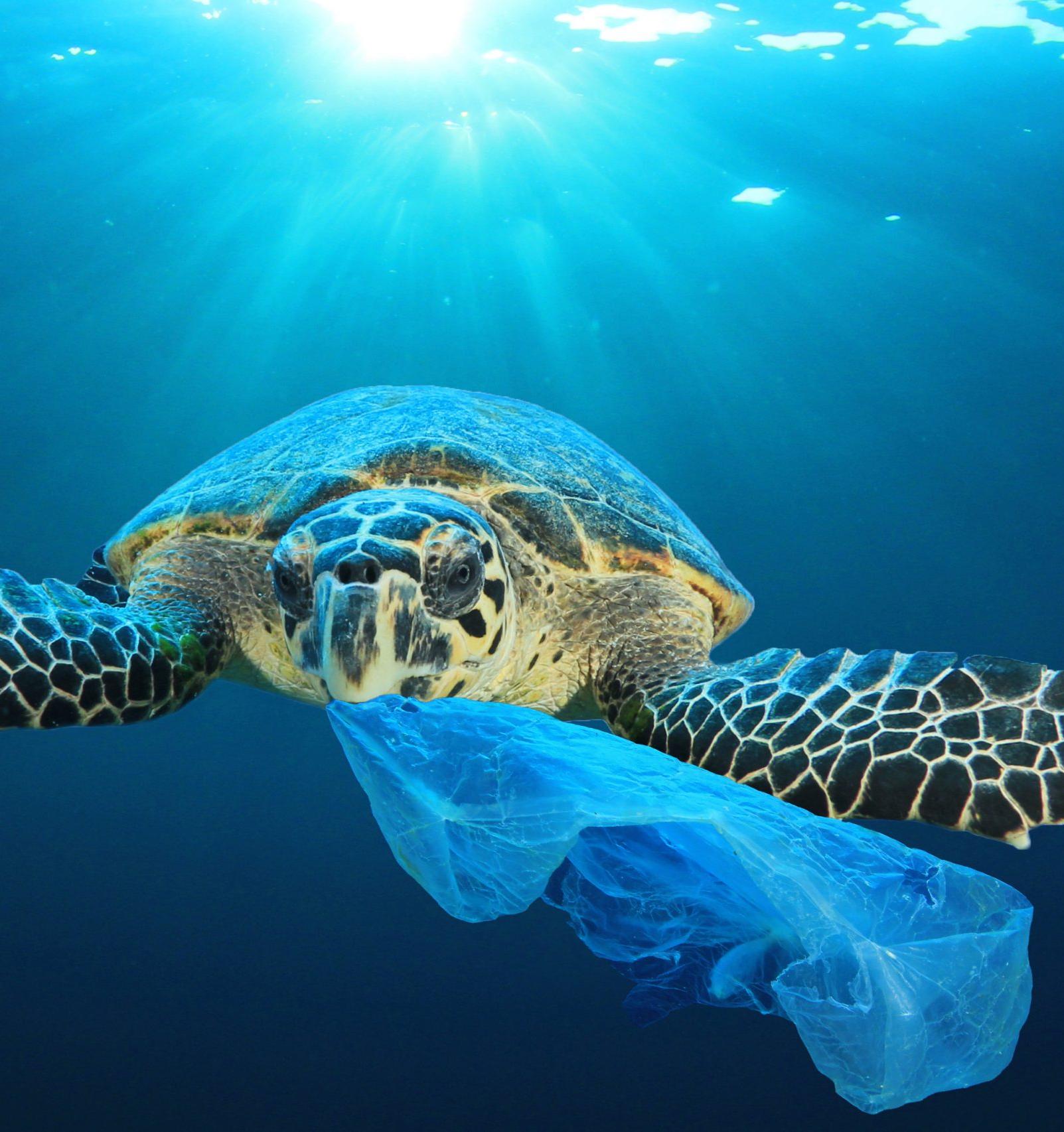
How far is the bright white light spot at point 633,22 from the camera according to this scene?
10.4m

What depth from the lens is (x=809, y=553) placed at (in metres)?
28.3

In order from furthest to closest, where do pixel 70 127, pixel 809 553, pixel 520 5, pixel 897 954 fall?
pixel 809 553 → pixel 70 127 → pixel 520 5 → pixel 897 954

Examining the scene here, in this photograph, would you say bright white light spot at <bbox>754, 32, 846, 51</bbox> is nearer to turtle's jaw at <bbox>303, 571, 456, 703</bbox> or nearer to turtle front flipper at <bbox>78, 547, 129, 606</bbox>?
turtle front flipper at <bbox>78, 547, 129, 606</bbox>

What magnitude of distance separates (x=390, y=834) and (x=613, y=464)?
6.67 feet

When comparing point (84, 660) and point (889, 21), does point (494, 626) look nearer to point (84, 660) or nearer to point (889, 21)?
point (84, 660)

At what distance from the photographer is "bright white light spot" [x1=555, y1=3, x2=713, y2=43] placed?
1042cm

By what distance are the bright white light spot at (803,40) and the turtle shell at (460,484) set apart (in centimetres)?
1117

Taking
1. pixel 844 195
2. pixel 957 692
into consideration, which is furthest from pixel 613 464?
pixel 844 195

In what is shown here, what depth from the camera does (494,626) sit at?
2.13 meters

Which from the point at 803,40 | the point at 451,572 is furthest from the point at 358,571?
the point at 803,40

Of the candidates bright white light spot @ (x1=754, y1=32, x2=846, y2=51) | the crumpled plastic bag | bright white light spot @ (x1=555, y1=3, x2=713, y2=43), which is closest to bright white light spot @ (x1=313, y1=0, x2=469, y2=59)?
bright white light spot @ (x1=555, y1=3, x2=713, y2=43)

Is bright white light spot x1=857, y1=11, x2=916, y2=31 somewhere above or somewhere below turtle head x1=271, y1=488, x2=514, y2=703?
above

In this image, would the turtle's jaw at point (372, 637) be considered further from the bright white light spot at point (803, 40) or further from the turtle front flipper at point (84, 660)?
the bright white light spot at point (803, 40)

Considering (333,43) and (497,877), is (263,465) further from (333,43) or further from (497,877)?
(333,43)
